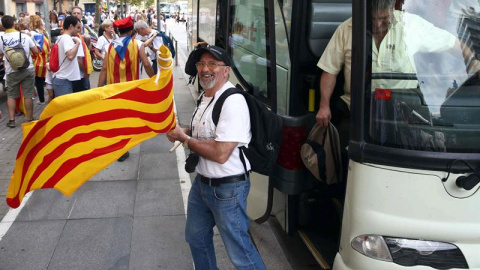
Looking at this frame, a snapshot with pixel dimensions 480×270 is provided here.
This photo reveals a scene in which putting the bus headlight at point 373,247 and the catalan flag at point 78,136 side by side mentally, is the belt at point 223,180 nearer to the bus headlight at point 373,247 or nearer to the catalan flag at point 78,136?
the catalan flag at point 78,136

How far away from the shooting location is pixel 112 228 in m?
4.73

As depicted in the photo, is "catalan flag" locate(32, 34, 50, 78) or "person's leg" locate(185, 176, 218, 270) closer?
"person's leg" locate(185, 176, 218, 270)

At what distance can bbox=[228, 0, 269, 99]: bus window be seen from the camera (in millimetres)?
4133

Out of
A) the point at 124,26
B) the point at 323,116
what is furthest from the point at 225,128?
the point at 124,26

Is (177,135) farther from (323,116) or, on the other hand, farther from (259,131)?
(323,116)

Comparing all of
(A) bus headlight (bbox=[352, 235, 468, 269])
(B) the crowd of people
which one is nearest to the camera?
(A) bus headlight (bbox=[352, 235, 468, 269])

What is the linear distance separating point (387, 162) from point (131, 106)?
1.64 meters

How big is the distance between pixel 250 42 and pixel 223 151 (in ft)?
6.65

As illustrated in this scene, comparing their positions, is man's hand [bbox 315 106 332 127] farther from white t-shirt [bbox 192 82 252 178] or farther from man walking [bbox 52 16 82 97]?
man walking [bbox 52 16 82 97]

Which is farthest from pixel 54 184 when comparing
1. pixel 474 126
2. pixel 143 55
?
pixel 143 55

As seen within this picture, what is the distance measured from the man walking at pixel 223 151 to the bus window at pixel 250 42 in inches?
36.8

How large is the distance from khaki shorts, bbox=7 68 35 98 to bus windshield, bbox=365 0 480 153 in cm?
729

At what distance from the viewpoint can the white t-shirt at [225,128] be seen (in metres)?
2.95

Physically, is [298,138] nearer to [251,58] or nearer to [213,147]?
[213,147]
